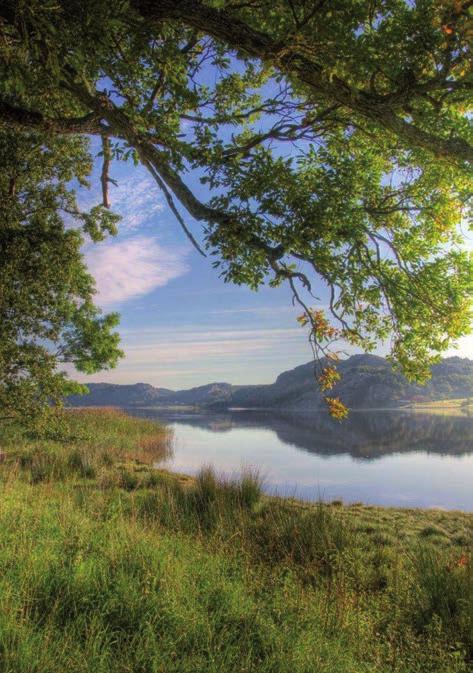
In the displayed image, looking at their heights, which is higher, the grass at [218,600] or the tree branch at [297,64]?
the tree branch at [297,64]

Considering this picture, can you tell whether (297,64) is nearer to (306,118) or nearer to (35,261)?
(306,118)

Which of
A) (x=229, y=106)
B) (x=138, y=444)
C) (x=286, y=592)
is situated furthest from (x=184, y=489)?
(x=138, y=444)

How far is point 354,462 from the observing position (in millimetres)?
22797

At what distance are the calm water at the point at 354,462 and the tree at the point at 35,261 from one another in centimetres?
563

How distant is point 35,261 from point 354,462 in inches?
689

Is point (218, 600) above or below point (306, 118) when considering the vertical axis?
below

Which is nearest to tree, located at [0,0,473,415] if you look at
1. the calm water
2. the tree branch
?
the tree branch

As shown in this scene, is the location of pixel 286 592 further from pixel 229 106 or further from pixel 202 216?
pixel 229 106

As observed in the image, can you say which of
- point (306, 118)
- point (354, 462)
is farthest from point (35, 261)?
point (354, 462)

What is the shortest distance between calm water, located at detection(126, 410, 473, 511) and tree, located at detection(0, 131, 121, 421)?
18.5 feet

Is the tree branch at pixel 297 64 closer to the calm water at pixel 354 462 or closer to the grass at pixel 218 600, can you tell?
the grass at pixel 218 600

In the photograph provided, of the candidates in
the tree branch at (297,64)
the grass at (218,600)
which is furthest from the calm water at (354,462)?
the tree branch at (297,64)

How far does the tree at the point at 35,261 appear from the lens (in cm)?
1106

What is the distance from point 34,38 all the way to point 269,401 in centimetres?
10227
